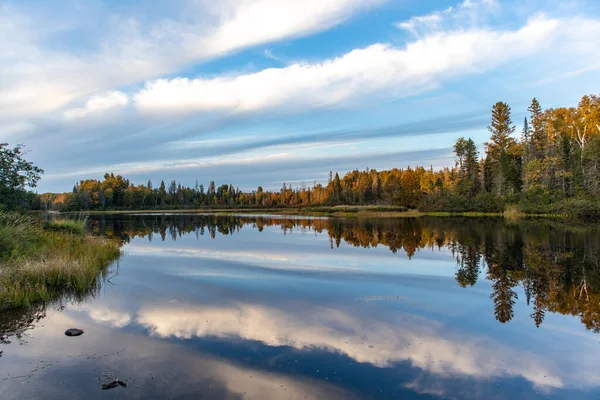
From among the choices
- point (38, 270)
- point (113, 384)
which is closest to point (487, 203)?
point (38, 270)

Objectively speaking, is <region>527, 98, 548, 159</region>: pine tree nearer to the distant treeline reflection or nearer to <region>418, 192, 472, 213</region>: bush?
<region>418, 192, 472, 213</region>: bush

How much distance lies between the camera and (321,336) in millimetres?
7883

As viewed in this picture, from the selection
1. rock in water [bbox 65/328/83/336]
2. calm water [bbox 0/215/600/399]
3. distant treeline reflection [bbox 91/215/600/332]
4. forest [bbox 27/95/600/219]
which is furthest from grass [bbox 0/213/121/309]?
forest [bbox 27/95/600/219]

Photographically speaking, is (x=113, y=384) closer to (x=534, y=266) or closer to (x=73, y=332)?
(x=73, y=332)

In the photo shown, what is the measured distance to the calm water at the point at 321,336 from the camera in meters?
5.84

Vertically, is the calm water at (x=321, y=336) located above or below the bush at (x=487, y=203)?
below

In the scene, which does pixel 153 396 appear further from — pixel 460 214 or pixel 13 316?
pixel 460 214

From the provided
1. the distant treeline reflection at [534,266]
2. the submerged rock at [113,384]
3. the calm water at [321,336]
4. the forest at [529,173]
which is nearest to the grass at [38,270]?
the calm water at [321,336]

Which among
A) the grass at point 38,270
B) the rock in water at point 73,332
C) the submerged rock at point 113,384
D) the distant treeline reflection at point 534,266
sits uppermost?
the grass at point 38,270

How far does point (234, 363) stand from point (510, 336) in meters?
5.59

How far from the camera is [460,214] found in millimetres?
61594

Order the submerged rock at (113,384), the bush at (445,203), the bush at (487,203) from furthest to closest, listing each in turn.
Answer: the bush at (445,203)
the bush at (487,203)
the submerged rock at (113,384)

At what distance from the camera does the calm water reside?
584 centimetres

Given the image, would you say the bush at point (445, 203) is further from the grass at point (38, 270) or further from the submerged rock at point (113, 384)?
the submerged rock at point (113, 384)
